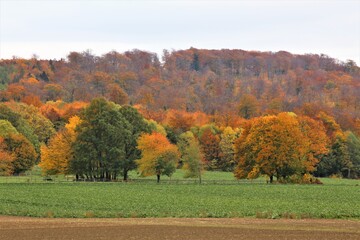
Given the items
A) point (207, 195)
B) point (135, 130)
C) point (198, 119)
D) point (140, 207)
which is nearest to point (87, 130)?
point (135, 130)

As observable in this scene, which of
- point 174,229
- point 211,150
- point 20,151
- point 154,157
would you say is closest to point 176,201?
point 174,229

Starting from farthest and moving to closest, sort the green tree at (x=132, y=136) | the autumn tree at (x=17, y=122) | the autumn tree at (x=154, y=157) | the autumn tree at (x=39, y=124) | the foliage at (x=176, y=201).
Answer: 1. the autumn tree at (x=39, y=124)
2. the autumn tree at (x=17, y=122)
3. the green tree at (x=132, y=136)
4. the autumn tree at (x=154, y=157)
5. the foliage at (x=176, y=201)

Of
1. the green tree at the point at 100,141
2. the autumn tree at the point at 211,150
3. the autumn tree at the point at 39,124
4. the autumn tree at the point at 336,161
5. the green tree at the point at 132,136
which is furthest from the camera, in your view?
the autumn tree at the point at 211,150

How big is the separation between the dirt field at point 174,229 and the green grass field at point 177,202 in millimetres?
3491

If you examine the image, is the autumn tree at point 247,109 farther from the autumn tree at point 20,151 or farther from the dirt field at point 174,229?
the dirt field at point 174,229

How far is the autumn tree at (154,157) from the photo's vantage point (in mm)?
90625

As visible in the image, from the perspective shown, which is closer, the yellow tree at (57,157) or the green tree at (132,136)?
the yellow tree at (57,157)

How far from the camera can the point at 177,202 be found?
5709 centimetres

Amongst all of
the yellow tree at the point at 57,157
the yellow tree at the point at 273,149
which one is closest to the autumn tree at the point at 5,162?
the yellow tree at the point at 57,157

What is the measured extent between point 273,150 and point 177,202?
3523 centimetres

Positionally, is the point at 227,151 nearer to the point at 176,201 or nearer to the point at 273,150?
the point at 273,150

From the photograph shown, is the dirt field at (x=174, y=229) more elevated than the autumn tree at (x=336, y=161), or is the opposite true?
the autumn tree at (x=336, y=161)

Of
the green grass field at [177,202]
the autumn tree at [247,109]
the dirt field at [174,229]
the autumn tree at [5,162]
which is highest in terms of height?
the autumn tree at [247,109]

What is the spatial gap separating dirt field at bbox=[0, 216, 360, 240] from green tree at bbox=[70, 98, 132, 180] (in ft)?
146
